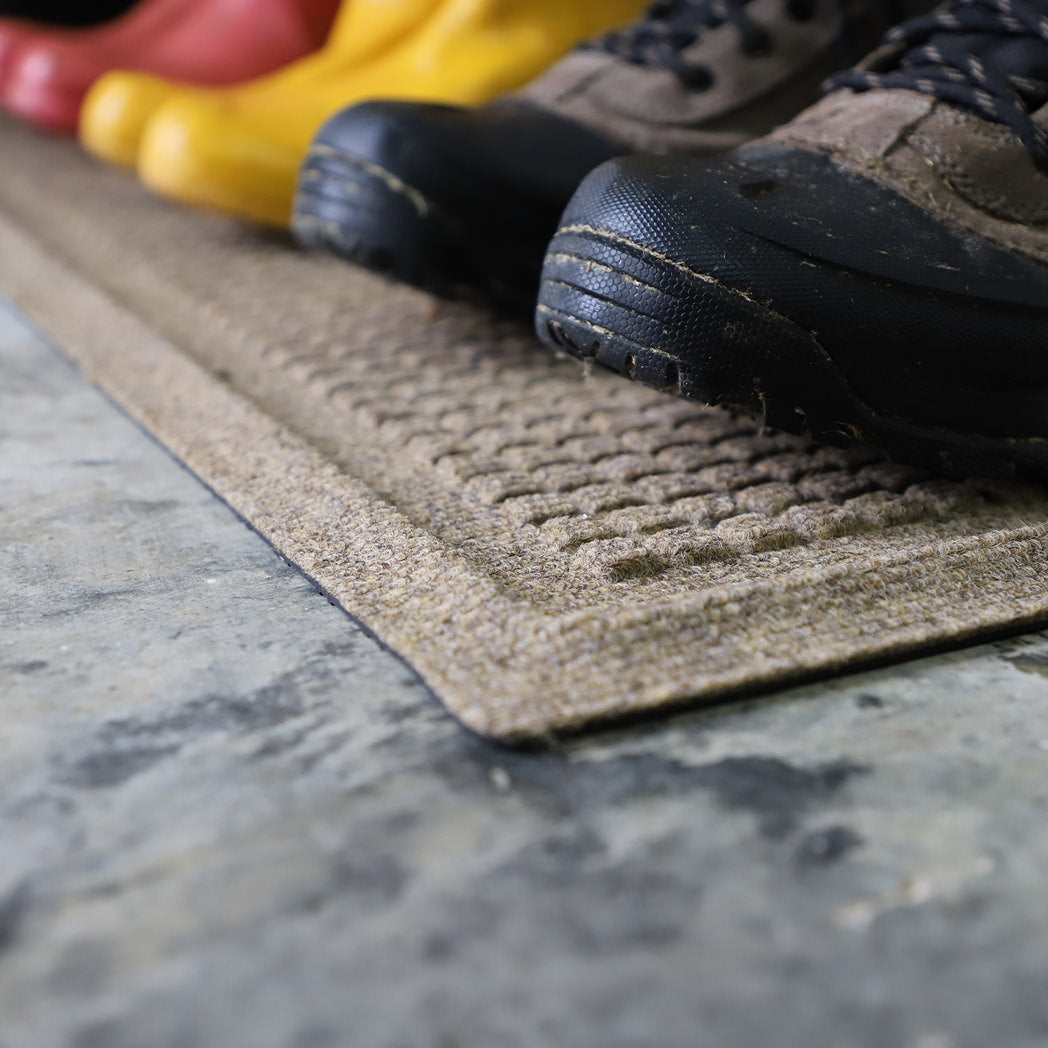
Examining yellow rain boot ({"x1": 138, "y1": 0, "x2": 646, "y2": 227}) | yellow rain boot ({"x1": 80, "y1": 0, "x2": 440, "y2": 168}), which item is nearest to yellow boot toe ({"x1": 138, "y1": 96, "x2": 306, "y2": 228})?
yellow rain boot ({"x1": 138, "y1": 0, "x2": 646, "y2": 227})

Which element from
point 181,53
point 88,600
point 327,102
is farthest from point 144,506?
point 181,53

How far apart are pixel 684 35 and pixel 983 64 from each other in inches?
11.9

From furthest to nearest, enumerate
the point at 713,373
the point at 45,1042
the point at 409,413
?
the point at 409,413
the point at 713,373
the point at 45,1042

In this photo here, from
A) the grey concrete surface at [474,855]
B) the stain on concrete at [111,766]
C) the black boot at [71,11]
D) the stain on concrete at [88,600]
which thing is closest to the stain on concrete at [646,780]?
the grey concrete surface at [474,855]

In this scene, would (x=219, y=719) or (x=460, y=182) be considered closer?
(x=219, y=719)

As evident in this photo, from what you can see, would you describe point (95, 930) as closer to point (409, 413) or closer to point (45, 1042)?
point (45, 1042)

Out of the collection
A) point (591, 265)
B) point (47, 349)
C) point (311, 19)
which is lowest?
point (47, 349)

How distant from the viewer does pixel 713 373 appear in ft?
1.96

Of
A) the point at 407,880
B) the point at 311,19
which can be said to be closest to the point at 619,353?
the point at 407,880

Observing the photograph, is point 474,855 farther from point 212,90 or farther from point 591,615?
point 212,90

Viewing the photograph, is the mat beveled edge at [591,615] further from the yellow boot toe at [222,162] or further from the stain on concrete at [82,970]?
the yellow boot toe at [222,162]

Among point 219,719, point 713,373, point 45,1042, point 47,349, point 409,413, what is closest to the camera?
point 45,1042

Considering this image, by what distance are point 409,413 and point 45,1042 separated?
51 centimetres

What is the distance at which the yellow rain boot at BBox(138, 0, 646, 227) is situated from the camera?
108 cm
